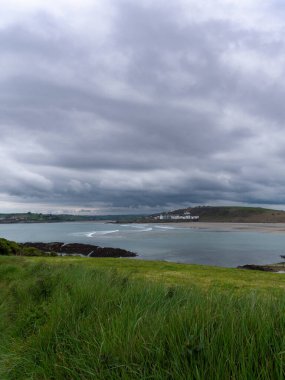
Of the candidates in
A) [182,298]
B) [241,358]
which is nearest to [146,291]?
[182,298]

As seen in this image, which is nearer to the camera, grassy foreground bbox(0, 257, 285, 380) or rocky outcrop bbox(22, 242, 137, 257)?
grassy foreground bbox(0, 257, 285, 380)

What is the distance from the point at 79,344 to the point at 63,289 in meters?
2.53

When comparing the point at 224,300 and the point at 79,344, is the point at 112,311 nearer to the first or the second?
the point at 79,344

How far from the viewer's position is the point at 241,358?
9.75ft

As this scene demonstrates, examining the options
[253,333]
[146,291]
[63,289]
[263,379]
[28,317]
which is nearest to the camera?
[263,379]

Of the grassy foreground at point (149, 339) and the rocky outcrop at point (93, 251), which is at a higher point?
the grassy foreground at point (149, 339)

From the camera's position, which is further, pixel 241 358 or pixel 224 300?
pixel 224 300

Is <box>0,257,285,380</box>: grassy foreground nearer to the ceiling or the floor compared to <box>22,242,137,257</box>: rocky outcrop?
nearer to the ceiling

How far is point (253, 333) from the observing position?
3271 millimetres

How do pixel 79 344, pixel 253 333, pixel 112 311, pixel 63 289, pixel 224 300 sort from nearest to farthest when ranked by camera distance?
pixel 253 333 < pixel 79 344 < pixel 224 300 < pixel 112 311 < pixel 63 289

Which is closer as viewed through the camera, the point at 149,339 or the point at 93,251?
the point at 149,339

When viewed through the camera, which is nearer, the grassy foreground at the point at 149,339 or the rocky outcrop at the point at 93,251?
the grassy foreground at the point at 149,339

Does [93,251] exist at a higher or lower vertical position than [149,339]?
lower

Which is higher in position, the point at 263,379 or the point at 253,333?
the point at 253,333
